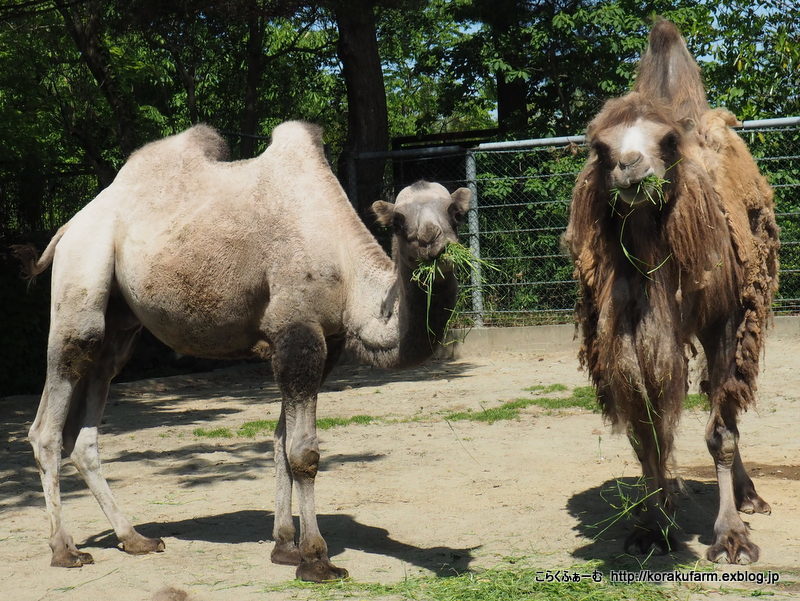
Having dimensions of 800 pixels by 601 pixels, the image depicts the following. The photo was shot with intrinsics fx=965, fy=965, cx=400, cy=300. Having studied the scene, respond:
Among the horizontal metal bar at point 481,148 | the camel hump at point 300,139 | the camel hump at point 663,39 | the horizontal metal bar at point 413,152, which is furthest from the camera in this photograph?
the horizontal metal bar at point 413,152

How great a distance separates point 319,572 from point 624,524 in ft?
5.83

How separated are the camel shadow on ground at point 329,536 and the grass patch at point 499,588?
0.20 m

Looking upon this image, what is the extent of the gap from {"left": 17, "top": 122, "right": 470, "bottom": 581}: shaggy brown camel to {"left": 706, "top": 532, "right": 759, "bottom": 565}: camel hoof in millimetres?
1633

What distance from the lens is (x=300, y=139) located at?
518 cm

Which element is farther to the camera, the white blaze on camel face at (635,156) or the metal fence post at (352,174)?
the metal fence post at (352,174)

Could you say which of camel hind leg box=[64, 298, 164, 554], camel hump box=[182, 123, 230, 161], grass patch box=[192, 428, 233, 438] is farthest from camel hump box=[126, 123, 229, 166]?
grass patch box=[192, 428, 233, 438]

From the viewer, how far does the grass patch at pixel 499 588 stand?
4102 mm

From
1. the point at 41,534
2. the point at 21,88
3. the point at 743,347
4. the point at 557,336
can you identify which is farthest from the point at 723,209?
the point at 21,88

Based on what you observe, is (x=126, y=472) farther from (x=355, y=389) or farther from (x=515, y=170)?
(x=515, y=170)

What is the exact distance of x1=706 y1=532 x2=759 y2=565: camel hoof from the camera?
4.43m

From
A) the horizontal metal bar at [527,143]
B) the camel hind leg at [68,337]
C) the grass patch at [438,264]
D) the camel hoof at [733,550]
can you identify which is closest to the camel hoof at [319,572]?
the grass patch at [438,264]

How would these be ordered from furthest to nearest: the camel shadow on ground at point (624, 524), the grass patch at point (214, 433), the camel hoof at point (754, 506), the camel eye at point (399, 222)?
the grass patch at point (214, 433) → the camel hoof at point (754, 506) → the camel shadow on ground at point (624, 524) → the camel eye at point (399, 222)

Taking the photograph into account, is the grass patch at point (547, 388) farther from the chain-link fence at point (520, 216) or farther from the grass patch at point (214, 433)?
the grass patch at point (214, 433)

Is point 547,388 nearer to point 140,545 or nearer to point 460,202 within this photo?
point 140,545
